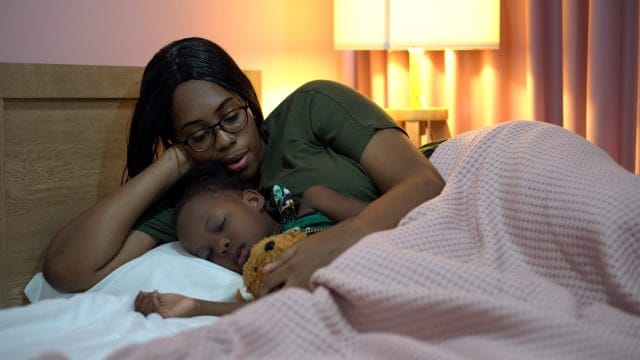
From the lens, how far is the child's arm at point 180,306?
1.31m

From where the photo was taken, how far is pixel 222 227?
1.47m

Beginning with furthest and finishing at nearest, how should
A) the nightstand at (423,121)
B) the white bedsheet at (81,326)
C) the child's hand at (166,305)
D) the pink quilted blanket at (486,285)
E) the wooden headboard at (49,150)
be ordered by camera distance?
the nightstand at (423,121), the wooden headboard at (49,150), the child's hand at (166,305), the white bedsheet at (81,326), the pink quilted blanket at (486,285)

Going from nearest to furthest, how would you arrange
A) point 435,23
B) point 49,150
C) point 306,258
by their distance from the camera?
point 306,258 → point 49,150 → point 435,23

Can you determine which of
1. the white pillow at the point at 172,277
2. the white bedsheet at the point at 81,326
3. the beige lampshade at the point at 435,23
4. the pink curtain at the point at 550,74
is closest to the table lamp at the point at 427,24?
the beige lampshade at the point at 435,23

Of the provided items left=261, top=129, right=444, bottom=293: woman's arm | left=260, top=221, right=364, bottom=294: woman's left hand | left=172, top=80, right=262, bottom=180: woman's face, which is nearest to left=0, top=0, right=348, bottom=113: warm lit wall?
left=172, top=80, right=262, bottom=180: woman's face

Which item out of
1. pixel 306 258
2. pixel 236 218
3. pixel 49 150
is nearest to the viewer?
pixel 306 258

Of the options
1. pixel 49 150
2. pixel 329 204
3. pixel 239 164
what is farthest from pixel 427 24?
pixel 49 150

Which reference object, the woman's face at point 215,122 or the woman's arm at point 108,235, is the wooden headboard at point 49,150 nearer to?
the woman's arm at point 108,235

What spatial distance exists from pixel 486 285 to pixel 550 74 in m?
1.55

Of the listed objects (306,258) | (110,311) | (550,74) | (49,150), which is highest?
(550,74)

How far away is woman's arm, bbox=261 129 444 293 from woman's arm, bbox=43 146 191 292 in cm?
46

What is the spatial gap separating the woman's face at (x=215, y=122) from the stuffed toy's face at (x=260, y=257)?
0.31 metres

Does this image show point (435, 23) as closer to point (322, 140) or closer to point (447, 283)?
point (322, 140)

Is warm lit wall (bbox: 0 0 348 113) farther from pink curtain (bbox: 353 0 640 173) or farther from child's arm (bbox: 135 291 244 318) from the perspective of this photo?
child's arm (bbox: 135 291 244 318)
